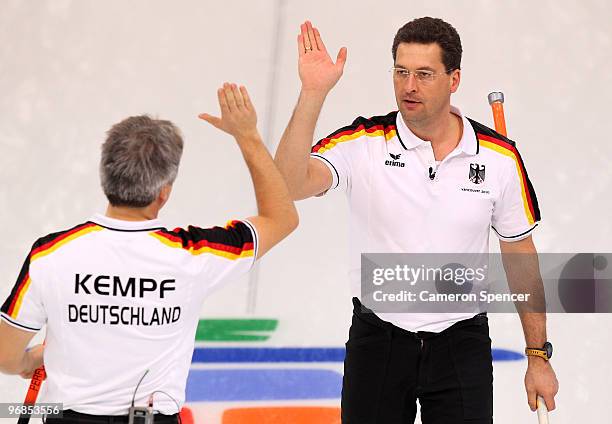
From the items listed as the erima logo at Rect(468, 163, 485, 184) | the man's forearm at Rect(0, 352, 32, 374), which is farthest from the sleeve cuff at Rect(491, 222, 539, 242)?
the man's forearm at Rect(0, 352, 32, 374)

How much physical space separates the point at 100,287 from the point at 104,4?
3.55 meters

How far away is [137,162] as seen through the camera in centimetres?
171

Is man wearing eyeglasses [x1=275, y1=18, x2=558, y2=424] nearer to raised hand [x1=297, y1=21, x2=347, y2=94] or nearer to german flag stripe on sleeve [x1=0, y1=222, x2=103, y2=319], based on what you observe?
raised hand [x1=297, y1=21, x2=347, y2=94]

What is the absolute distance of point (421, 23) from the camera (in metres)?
2.59

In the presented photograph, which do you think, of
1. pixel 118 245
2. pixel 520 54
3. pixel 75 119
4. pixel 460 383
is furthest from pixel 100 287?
pixel 520 54

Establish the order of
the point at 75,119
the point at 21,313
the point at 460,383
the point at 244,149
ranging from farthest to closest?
the point at 75,119, the point at 460,383, the point at 244,149, the point at 21,313

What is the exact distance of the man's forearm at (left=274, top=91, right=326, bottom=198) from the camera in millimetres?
2229

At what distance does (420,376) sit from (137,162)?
111 centimetres

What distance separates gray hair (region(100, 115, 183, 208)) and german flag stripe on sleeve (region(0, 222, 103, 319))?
0.08 m

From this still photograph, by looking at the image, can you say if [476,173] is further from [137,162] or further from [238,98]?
[137,162]

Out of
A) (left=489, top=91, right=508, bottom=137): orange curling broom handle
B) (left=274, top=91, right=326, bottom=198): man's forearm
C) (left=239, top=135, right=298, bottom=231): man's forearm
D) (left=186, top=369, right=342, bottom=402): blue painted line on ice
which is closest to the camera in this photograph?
(left=239, top=135, right=298, bottom=231): man's forearm

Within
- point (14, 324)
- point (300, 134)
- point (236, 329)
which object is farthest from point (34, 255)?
point (236, 329)

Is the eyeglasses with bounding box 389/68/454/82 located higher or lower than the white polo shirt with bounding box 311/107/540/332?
higher

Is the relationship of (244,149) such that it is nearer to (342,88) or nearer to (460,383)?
(460,383)
